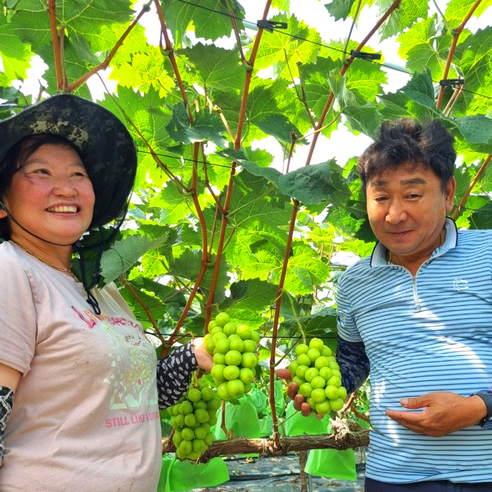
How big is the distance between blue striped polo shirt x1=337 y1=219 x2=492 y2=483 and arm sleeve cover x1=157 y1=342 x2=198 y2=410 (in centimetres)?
62

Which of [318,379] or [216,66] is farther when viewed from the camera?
[216,66]

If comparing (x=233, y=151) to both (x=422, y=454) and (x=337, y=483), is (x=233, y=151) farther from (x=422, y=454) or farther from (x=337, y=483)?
(x=337, y=483)

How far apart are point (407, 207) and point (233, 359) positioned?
29.4 inches

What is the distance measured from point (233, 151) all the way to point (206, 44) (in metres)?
0.43

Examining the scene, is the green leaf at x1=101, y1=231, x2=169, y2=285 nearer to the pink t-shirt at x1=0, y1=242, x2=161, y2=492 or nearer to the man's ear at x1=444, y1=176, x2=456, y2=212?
the pink t-shirt at x1=0, y1=242, x2=161, y2=492

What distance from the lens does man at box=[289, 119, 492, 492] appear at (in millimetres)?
1610

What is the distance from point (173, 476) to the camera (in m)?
3.10

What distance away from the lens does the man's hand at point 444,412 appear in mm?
1547

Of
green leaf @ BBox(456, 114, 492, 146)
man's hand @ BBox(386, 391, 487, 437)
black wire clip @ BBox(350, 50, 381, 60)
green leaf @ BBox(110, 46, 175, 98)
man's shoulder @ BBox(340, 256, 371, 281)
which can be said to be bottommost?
man's hand @ BBox(386, 391, 487, 437)

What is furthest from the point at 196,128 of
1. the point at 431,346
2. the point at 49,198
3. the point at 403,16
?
the point at 403,16

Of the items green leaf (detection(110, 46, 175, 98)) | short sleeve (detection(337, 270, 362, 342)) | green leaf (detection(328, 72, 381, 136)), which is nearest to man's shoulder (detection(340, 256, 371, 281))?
short sleeve (detection(337, 270, 362, 342))

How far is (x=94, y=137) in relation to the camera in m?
1.67

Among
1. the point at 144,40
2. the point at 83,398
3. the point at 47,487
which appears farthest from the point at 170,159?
the point at 47,487

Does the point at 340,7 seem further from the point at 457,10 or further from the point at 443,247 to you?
the point at 443,247
